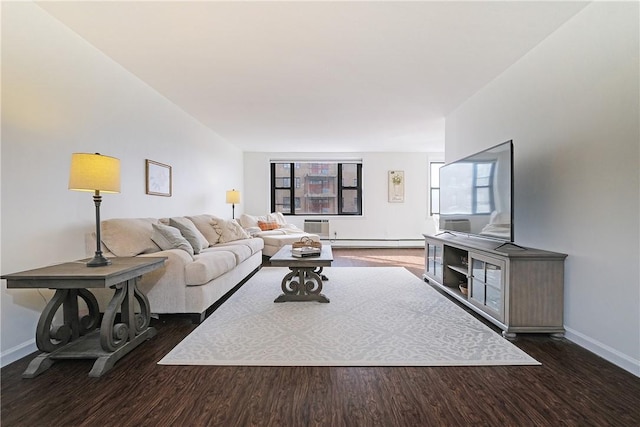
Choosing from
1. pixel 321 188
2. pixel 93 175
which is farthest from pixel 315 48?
pixel 321 188

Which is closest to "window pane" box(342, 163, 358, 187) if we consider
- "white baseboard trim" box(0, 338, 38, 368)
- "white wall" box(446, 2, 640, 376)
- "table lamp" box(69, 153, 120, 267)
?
Answer: "white wall" box(446, 2, 640, 376)

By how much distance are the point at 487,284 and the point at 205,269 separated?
245cm

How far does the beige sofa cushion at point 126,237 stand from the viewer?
8.18ft

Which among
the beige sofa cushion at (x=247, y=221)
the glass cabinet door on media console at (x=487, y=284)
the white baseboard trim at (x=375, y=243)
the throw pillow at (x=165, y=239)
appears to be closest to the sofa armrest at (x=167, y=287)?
the throw pillow at (x=165, y=239)

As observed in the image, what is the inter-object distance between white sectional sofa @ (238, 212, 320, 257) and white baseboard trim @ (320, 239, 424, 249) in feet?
4.48

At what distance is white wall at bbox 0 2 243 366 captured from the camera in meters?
1.90

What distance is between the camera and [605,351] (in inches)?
75.6

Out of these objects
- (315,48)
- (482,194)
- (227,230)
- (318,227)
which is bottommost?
(318,227)

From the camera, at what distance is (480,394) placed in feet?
5.15

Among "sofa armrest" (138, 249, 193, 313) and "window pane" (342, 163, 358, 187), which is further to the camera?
"window pane" (342, 163, 358, 187)

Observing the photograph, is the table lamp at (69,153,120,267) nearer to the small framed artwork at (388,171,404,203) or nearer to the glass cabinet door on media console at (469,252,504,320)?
the glass cabinet door on media console at (469,252,504,320)

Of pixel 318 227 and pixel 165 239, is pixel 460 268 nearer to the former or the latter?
pixel 165 239

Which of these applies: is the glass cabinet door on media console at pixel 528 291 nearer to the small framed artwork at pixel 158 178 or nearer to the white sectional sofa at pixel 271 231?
the white sectional sofa at pixel 271 231

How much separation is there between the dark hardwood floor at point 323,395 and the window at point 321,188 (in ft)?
19.0
